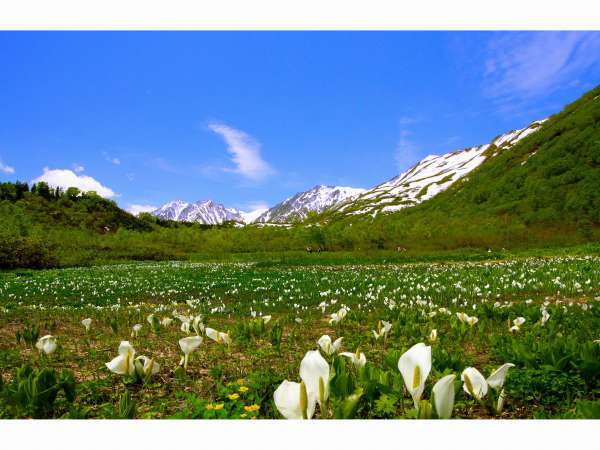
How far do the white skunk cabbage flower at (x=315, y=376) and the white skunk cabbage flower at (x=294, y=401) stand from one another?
40mm

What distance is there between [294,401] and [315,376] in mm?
152

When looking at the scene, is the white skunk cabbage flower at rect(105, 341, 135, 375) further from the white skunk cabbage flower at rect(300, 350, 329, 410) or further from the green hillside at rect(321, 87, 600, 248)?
the green hillside at rect(321, 87, 600, 248)

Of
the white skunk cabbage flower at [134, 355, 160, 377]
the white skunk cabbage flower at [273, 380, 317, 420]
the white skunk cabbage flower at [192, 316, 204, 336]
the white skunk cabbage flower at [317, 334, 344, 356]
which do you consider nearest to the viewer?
the white skunk cabbage flower at [273, 380, 317, 420]

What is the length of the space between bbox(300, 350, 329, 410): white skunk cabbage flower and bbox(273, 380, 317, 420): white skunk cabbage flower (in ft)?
0.13

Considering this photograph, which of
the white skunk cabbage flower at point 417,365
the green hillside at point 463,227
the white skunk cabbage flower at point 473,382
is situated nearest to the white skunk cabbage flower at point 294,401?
the white skunk cabbage flower at point 417,365

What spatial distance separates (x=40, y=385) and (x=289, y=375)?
87.4 inches

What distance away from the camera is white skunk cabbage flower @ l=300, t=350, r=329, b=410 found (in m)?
1.83

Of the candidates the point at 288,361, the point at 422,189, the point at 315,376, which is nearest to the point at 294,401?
the point at 315,376

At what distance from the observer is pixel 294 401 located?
6.00 feet

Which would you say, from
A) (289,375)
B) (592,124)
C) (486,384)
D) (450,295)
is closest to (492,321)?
(450,295)

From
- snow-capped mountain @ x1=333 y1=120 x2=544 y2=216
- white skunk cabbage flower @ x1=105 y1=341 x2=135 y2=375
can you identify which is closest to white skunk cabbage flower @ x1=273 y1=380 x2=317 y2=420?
white skunk cabbage flower @ x1=105 y1=341 x2=135 y2=375

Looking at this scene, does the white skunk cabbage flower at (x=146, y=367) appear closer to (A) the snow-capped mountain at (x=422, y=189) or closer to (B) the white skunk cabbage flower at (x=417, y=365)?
(B) the white skunk cabbage flower at (x=417, y=365)

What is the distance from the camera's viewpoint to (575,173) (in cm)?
6975

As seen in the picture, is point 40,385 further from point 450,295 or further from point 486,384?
point 450,295
